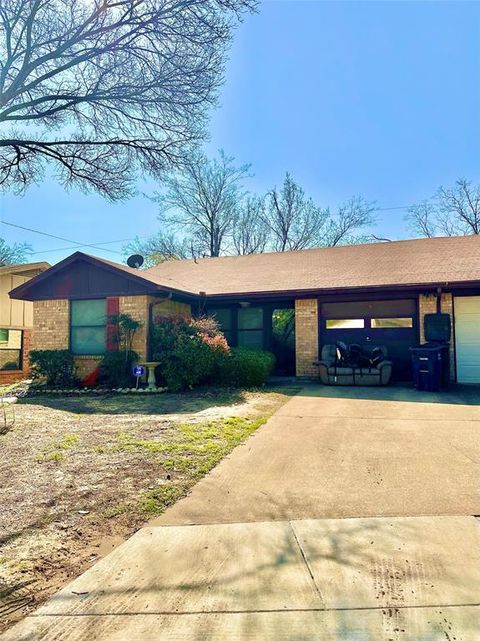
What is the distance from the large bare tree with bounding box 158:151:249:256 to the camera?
1142 inches

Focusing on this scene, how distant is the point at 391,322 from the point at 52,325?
9.90m

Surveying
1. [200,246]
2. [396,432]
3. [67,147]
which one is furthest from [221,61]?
A: [200,246]

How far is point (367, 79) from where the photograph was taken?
10.7 meters

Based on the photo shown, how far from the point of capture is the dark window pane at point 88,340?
1230cm

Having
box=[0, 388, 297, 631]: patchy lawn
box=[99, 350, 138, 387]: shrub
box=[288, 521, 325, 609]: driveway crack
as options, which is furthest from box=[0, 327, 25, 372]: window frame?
box=[288, 521, 325, 609]: driveway crack

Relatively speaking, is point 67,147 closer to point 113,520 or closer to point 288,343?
point 113,520

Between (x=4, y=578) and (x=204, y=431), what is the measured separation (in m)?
3.76

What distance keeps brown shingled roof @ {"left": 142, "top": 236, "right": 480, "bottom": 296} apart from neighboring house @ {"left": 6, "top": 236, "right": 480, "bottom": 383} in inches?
1.5

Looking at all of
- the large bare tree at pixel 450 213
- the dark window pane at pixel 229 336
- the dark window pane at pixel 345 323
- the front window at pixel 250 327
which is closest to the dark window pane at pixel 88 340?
the dark window pane at pixel 229 336

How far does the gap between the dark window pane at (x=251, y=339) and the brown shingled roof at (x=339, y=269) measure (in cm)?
164

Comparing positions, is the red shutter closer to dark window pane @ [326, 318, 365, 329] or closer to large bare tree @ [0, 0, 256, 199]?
large bare tree @ [0, 0, 256, 199]

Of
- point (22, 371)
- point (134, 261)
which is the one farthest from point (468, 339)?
point (22, 371)

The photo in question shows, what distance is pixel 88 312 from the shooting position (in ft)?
41.2

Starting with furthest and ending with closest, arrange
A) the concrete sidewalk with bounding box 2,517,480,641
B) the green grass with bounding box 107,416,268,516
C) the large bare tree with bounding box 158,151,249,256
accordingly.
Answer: the large bare tree with bounding box 158,151,249,256, the green grass with bounding box 107,416,268,516, the concrete sidewalk with bounding box 2,517,480,641
